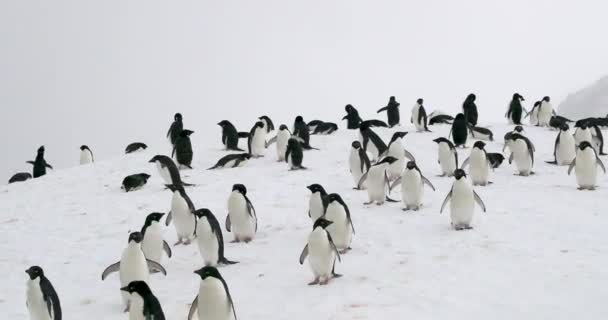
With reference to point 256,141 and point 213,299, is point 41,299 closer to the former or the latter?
point 213,299

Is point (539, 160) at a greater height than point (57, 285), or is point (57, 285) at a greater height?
point (539, 160)

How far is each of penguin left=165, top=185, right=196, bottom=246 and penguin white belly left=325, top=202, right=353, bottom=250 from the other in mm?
1992

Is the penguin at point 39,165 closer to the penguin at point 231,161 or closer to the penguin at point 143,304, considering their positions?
the penguin at point 231,161

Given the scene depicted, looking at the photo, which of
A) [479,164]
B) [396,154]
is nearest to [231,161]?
[396,154]

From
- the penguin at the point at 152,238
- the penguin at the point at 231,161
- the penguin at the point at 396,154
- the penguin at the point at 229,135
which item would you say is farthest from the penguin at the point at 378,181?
the penguin at the point at 229,135

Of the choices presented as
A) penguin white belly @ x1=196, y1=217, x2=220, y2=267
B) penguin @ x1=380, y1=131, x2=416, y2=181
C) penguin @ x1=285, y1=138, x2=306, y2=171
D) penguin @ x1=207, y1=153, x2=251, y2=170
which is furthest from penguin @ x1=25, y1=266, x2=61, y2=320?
penguin @ x1=207, y1=153, x2=251, y2=170

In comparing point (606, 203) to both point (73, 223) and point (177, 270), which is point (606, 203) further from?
point (73, 223)

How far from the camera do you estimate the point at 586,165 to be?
10641 mm

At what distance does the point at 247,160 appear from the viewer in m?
14.9

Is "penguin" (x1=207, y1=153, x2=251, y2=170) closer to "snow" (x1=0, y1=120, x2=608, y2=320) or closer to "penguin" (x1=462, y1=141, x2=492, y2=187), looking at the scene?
"snow" (x1=0, y1=120, x2=608, y2=320)

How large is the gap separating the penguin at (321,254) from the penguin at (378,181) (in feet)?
10.3

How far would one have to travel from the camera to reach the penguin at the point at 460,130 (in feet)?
48.9

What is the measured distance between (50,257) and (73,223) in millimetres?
2010

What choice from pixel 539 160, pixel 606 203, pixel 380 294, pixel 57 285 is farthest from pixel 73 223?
pixel 539 160
